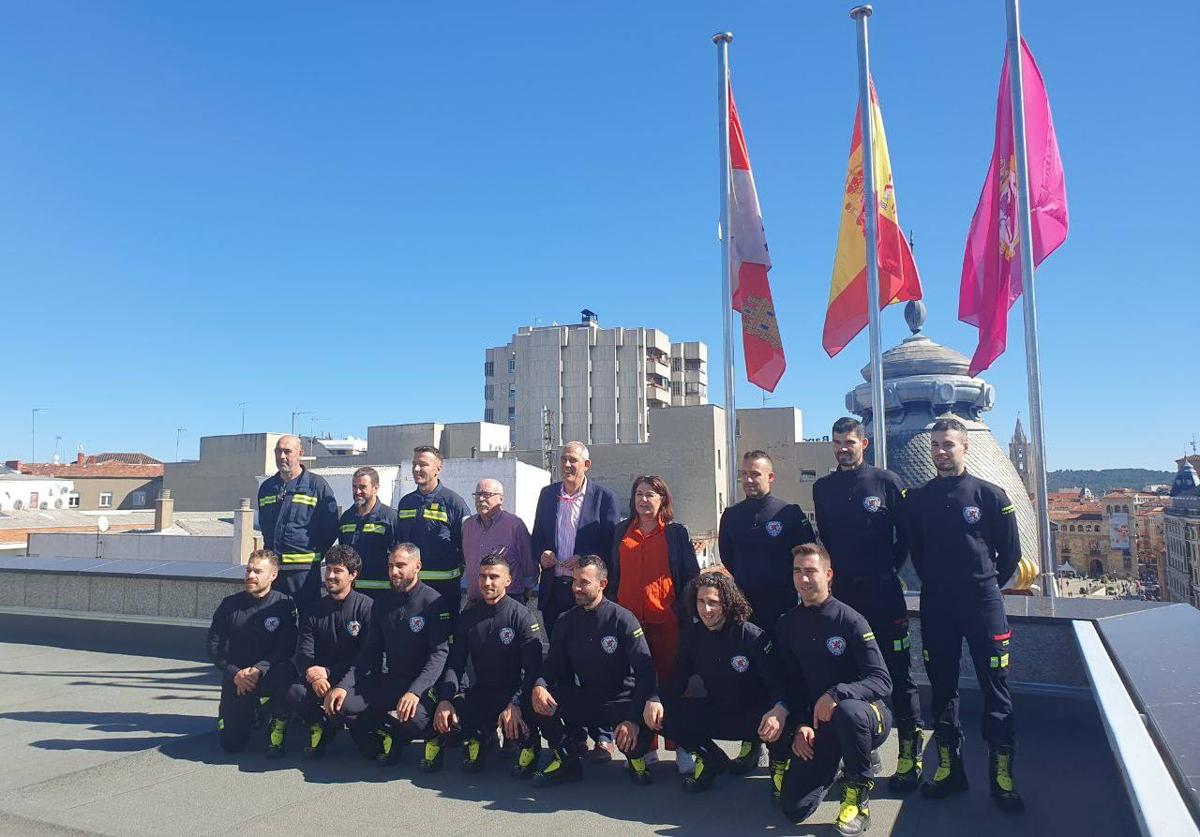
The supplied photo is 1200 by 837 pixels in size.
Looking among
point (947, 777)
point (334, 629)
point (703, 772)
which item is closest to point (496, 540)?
point (334, 629)

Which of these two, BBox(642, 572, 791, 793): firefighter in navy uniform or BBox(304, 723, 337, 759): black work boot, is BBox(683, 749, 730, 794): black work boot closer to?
BBox(642, 572, 791, 793): firefighter in navy uniform

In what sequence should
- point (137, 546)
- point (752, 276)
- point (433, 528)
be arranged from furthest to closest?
point (137, 546), point (752, 276), point (433, 528)

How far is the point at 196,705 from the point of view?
233 inches

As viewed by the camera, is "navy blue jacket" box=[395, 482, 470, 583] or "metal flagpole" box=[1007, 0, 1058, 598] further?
"metal flagpole" box=[1007, 0, 1058, 598]

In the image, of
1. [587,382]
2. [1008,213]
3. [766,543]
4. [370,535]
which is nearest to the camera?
[766,543]

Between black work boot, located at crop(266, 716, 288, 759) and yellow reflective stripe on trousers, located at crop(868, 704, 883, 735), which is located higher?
yellow reflective stripe on trousers, located at crop(868, 704, 883, 735)

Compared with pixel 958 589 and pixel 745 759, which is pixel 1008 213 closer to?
pixel 958 589

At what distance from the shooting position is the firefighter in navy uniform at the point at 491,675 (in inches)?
175

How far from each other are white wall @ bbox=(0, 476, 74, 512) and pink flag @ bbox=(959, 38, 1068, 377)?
46.4 m

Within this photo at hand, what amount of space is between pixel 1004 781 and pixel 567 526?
271 centimetres

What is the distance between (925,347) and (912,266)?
23.6 ft

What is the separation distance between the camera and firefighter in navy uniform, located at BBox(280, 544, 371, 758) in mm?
4980

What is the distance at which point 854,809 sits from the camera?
3.57 m

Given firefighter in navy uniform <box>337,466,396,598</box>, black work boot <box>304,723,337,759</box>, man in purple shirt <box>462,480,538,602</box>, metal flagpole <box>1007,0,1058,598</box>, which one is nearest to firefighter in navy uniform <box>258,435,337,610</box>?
firefighter in navy uniform <box>337,466,396,598</box>
